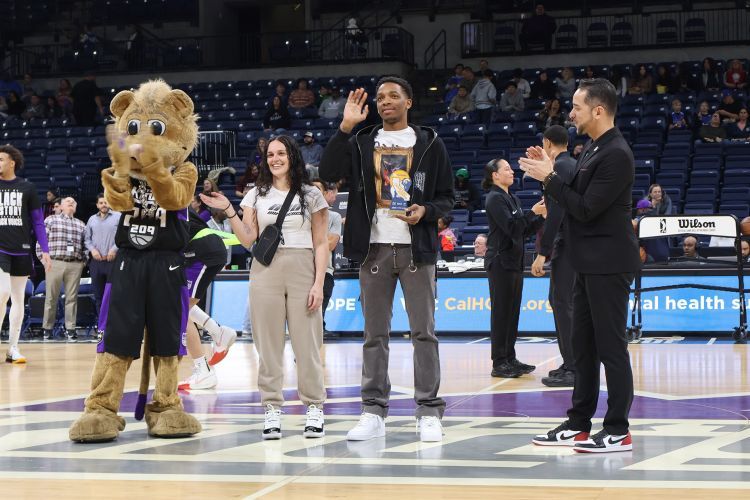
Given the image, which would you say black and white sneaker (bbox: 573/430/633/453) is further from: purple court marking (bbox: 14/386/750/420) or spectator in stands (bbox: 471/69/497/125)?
spectator in stands (bbox: 471/69/497/125)

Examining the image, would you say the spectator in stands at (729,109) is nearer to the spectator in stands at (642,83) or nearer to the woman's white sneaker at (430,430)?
the spectator in stands at (642,83)

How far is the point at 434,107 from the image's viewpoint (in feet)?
71.8

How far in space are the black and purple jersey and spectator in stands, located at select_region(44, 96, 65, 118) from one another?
14.7 metres

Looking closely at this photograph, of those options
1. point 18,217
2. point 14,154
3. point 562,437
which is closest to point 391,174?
point 562,437

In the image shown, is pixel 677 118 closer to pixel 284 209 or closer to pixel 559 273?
pixel 559 273

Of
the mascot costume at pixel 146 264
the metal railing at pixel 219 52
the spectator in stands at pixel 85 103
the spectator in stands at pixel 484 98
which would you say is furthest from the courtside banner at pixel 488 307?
the metal railing at pixel 219 52

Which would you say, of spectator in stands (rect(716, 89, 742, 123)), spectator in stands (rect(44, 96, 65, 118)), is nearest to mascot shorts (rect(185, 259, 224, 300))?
spectator in stands (rect(716, 89, 742, 123))

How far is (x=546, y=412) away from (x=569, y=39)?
1791 centimetres

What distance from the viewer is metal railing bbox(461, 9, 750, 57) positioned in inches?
901

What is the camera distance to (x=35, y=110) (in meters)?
24.4

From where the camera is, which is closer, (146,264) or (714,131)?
(146,264)

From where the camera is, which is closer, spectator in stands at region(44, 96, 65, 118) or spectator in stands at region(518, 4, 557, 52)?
spectator in stands at region(518, 4, 557, 52)

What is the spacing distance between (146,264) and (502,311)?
147 inches

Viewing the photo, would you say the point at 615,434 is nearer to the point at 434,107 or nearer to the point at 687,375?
the point at 687,375
